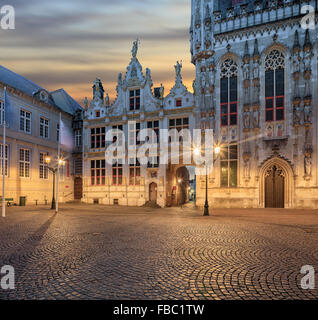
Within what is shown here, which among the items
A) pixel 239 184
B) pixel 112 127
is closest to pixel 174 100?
pixel 112 127

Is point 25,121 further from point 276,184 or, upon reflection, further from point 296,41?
point 296,41

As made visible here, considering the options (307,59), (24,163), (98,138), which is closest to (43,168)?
(24,163)

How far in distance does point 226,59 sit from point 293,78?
6.78 meters

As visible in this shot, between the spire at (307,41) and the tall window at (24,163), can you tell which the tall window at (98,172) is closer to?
the tall window at (24,163)

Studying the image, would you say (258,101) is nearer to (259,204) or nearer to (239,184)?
(239,184)

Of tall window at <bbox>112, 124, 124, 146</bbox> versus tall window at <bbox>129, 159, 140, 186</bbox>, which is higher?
tall window at <bbox>112, 124, 124, 146</bbox>

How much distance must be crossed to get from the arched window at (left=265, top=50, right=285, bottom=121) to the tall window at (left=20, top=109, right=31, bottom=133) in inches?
1041

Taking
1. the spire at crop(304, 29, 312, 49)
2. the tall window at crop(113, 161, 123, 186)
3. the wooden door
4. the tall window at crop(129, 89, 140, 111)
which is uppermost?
the spire at crop(304, 29, 312, 49)

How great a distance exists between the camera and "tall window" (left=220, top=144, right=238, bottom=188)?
24734 millimetres

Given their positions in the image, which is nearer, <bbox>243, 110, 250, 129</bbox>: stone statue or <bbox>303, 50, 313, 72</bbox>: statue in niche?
<bbox>303, 50, 313, 72</bbox>: statue in niche

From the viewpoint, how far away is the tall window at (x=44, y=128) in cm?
3103

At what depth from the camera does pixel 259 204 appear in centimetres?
2352

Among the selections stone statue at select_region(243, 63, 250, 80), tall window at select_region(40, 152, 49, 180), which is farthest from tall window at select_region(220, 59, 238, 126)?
tall window at select_region(40, 152, 49, 180)

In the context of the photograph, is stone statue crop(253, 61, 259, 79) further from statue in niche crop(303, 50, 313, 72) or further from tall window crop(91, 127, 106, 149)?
tall window crop(91, 127, 106, 149)
